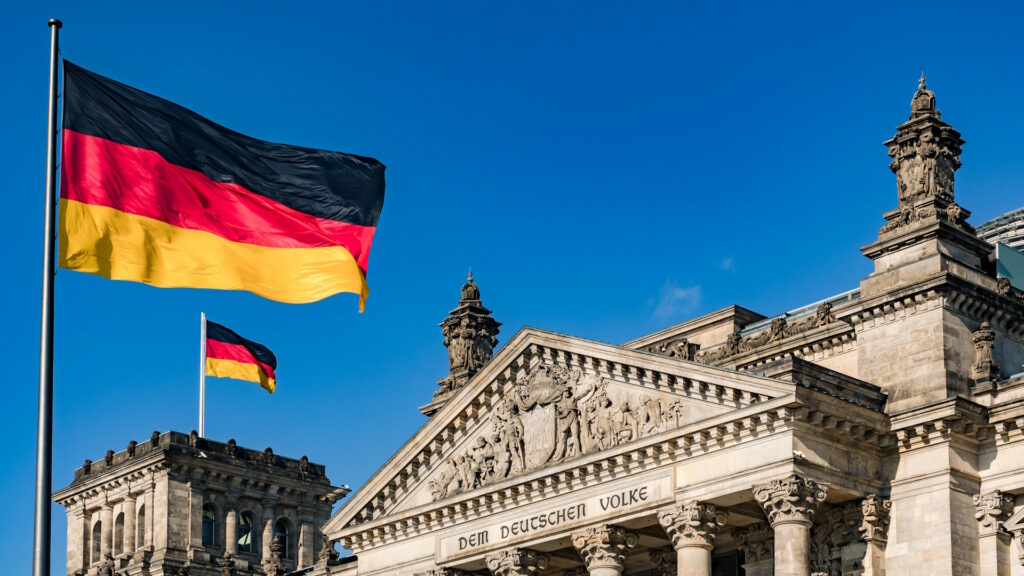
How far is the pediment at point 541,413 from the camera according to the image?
46.4 meters

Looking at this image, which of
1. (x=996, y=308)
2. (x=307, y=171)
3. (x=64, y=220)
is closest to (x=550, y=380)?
(x=996, y=308)

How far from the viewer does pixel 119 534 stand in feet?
273

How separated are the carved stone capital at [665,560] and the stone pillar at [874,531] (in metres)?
7.51

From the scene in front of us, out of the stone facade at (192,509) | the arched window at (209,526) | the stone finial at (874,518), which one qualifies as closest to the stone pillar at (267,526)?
the stone facade at (192,509)

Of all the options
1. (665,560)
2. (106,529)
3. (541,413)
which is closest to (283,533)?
(106,529)

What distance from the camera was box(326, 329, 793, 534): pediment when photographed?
4638cm

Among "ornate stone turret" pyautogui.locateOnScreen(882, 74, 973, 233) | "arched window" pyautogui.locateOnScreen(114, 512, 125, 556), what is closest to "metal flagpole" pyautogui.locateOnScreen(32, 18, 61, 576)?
"ornate stone turret" pyautogui.locateOnScreen(882, 74, 973, 233)

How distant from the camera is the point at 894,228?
4772cm

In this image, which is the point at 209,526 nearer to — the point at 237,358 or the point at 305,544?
the point at 305,544

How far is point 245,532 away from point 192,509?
405 cm

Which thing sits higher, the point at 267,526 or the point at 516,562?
the point at 267,526

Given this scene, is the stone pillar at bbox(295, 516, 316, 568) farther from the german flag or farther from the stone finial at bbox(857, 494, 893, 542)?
the stone finial at bbox(857, 494, 893, 542)

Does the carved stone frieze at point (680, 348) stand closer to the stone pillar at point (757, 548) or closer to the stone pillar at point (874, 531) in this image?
the stone pillar at point (757, 548)

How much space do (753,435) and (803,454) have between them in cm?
153
